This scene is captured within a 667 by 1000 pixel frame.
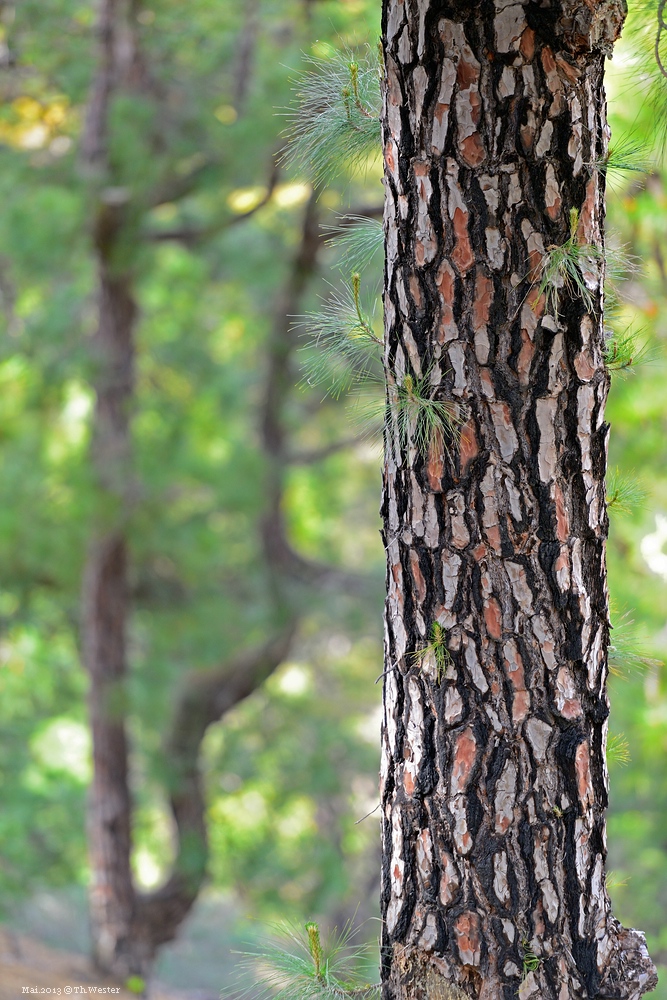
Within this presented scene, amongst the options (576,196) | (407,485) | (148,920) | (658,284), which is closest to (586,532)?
(407,485)

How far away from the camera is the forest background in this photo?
4.29 metres

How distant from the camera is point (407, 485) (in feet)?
Result: 4.15

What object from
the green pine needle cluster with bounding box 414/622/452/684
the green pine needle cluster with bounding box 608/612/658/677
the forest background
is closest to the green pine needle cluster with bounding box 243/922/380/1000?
the green pine needle cluster with bounding box 414/622/452/684

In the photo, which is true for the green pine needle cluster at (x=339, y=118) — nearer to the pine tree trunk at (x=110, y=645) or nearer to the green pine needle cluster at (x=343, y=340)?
the green pine needle cluster at (x=343, y=340)

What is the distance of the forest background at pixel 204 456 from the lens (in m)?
4.29

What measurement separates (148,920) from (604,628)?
495 centimetres

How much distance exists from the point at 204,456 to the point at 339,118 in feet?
16.6

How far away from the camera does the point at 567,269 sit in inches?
46.0

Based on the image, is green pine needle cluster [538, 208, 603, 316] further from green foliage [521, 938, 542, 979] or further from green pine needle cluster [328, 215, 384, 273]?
green foliage [521, 938, 542, 979]

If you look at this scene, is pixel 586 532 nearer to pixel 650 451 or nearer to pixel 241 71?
pixel 650 451

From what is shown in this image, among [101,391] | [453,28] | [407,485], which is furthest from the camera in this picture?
[101,391]

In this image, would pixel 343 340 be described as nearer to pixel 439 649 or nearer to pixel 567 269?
pixel 567 269

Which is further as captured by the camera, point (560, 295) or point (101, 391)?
point (101, 391)

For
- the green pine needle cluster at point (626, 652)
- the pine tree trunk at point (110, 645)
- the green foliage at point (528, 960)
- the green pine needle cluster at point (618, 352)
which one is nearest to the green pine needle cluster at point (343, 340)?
the green pine needle cluster at point (618, 352)
